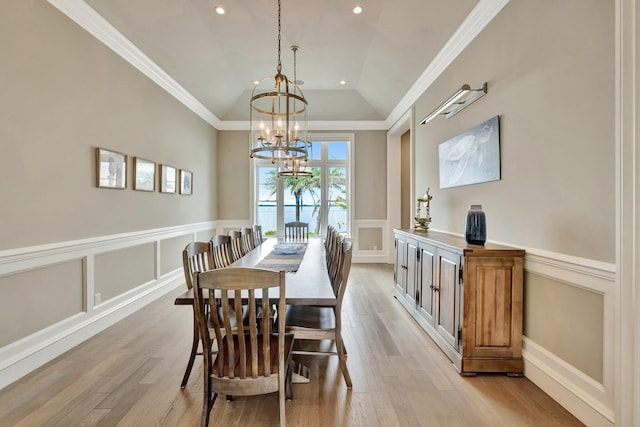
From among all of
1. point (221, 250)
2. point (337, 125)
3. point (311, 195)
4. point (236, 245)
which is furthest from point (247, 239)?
point (337, 125)

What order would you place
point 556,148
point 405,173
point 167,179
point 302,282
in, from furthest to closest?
point 405,173 < point 167,179 < point 302,282 < point 556,148

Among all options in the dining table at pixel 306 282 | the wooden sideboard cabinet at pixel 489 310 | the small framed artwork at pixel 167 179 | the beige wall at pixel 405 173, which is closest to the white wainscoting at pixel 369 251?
the beige wall at pixel 405 173

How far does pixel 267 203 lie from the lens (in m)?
6.80

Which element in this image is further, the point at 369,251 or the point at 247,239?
the point at 369,251

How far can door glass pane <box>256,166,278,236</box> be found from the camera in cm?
679

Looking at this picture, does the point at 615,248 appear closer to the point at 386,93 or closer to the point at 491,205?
the point at 491,205

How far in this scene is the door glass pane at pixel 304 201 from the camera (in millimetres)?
6777

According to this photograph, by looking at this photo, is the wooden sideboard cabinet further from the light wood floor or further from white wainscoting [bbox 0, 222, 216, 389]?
white wainscoting [bbox 0, 222, 216, 389]

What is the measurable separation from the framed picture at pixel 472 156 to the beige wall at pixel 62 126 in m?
3.67

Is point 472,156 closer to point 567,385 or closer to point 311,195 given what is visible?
point 567,385

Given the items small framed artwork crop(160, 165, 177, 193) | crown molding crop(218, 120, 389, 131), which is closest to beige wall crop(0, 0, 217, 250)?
small framed artwork crop(160, 165, 177, 193)

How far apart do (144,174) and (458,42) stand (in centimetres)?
392

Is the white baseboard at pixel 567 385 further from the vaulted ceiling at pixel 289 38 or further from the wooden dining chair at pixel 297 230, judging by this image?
the wooden dining chair at pixel 297 230

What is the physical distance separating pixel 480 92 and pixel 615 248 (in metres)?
1.80
